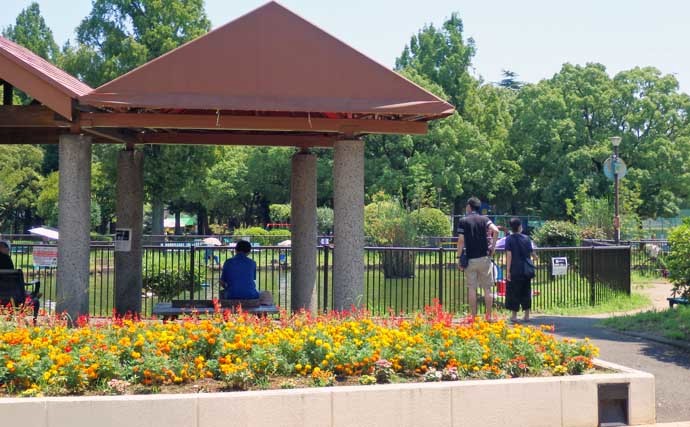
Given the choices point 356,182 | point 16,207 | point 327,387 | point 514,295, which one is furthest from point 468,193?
point 327,387

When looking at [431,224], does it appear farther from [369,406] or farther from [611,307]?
[369,406]

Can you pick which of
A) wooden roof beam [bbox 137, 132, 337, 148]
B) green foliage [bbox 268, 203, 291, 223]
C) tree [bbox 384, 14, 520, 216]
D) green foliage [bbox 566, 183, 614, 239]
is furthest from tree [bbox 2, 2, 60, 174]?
wooden roof beam [bbox 137, 132, 337, 148]

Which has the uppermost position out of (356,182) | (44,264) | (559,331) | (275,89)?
(275,89)

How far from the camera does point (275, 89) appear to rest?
9336mm

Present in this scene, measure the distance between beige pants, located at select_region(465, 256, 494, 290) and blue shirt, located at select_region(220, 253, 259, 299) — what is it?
340 cm

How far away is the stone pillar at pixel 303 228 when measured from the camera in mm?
12820

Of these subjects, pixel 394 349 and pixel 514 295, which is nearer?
pixel 394 349

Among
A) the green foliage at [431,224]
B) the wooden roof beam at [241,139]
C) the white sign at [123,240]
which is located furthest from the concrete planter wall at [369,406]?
the green foliage at [431,224]

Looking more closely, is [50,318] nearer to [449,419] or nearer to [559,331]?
[449,419]

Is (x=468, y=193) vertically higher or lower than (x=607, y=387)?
higher

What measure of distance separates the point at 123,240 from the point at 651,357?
8269 mm

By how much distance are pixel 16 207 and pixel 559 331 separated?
1982 inches

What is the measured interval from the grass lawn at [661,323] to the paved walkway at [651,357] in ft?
1.00

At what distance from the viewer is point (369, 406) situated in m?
6.61
